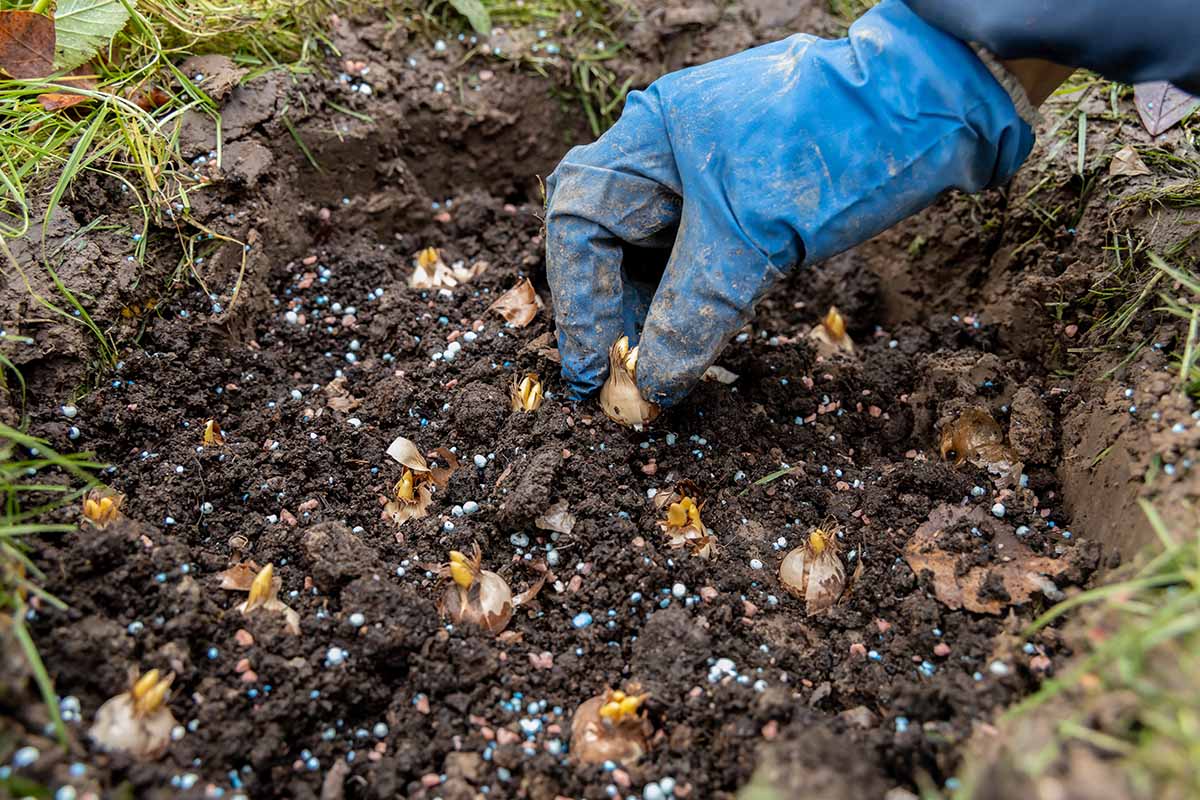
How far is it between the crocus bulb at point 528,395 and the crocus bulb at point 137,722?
925 millimetres

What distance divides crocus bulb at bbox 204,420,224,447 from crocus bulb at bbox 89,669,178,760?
667mm

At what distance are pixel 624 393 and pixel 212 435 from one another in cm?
94

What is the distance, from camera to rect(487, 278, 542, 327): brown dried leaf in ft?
7.68

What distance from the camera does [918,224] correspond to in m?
2.68

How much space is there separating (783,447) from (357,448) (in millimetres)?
996

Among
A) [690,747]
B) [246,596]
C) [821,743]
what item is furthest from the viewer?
[246,596]

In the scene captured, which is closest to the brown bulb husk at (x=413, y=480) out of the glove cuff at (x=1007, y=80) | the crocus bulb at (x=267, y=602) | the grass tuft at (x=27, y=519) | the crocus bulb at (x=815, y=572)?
the crocus bulb at (x=267, y=602)

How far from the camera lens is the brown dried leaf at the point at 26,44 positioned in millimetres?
2289

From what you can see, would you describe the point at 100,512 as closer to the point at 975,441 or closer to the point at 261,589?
the point at 261,589

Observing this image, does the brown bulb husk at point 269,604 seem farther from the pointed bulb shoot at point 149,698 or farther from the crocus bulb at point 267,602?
the pointed bulb shoot at point 149,698

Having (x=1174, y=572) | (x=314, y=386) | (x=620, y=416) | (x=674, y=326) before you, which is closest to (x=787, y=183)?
(x=674, y=326)

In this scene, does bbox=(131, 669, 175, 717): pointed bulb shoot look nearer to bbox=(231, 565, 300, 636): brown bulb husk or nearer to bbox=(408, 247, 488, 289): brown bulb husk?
bbox=(231, 565, 300, 636): brown bulb husk

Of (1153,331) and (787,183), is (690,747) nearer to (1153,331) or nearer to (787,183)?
(787,183)

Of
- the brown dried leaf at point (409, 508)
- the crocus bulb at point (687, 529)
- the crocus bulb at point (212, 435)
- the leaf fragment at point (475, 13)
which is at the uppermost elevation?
the leaf fragment at point (475, 13)
